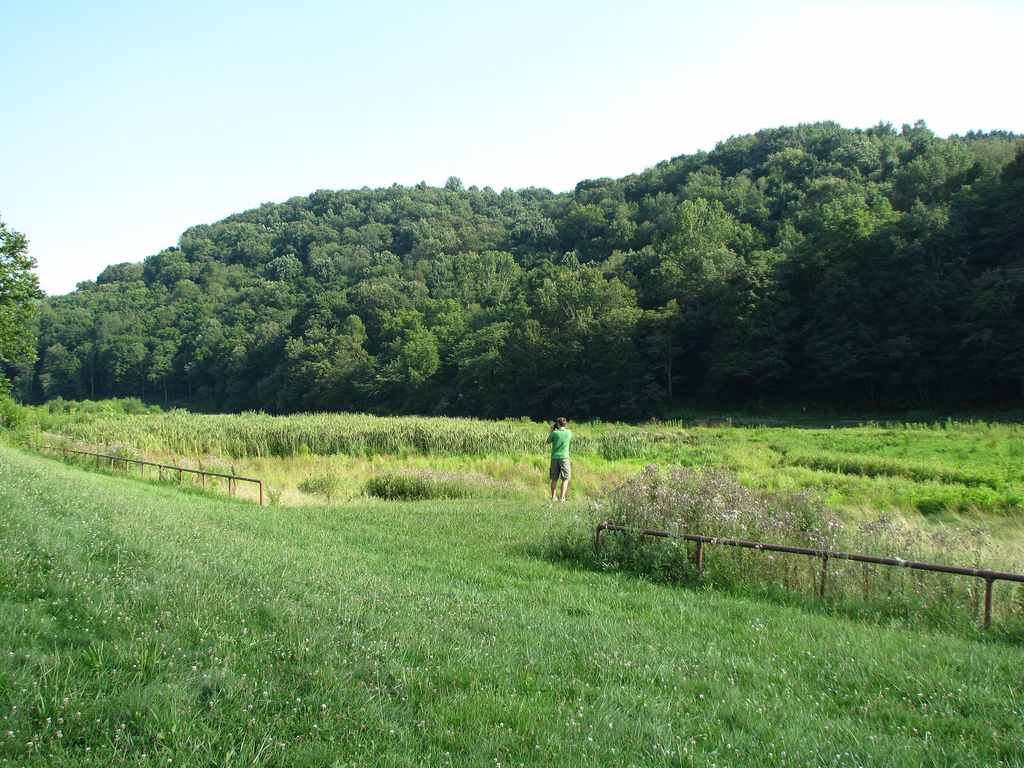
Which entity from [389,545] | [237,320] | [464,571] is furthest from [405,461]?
[237,320]

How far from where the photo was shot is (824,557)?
849cm

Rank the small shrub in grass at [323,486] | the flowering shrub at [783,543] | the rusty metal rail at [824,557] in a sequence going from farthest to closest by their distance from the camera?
the small shrub in grass at [323,486] → the flowering shrub at [783,543] → the rusty metal rail at [824,557]

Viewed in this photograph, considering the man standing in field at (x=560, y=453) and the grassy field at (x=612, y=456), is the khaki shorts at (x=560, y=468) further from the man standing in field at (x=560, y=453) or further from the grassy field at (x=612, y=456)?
the grassy field at (x=612, y=456)

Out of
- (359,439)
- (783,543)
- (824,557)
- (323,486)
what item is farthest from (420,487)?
(359,439)

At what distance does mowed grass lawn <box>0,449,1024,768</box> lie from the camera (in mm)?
3918

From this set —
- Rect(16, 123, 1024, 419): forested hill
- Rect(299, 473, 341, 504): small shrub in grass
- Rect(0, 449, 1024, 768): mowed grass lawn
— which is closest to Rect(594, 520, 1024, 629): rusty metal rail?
Rect(0, 449, 1024, 768): mowed grass lawn

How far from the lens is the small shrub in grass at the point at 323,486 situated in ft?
74.2

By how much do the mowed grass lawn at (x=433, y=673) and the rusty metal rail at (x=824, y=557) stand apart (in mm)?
690

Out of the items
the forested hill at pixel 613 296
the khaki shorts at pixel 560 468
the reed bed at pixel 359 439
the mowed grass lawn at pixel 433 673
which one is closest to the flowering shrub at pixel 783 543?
the mowed grass lawn at pixel 433 673

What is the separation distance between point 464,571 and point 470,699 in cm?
503

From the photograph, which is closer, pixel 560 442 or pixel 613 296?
pixel 560 442

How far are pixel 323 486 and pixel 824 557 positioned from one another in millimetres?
18095

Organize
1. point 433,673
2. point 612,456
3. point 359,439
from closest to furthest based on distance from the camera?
point 433,673 < point 612,456 < point 359,439

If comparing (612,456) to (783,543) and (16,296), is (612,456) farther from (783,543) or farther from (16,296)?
(16,296)
